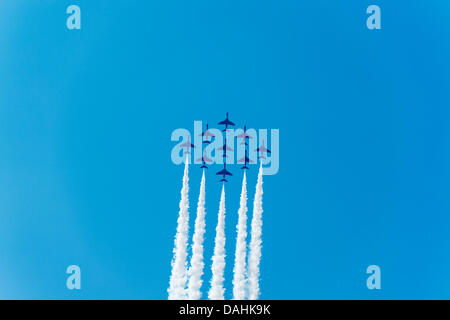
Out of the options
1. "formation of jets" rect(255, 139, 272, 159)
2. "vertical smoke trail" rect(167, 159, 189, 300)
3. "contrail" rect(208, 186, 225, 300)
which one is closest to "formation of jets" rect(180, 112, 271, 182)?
"formation of jets" rect(255, 139, 272, 159)

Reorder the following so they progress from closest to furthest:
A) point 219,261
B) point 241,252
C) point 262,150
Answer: point 219,261 < point 241,252 < point 262,150

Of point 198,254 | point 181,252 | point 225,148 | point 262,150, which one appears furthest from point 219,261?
point 262,150

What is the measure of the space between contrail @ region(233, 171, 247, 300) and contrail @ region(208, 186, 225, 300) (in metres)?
0.29

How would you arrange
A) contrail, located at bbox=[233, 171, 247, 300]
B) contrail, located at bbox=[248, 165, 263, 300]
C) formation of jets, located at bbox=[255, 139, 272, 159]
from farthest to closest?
1. formation of jets, located at bbox=[255, 139, 272, 159]
2. contrail, located at bbox=[248, 165, 263, 300]
3. contrail, located at bbox=[233, 171, 247, 300]

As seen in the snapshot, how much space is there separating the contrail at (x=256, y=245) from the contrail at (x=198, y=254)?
1085mm

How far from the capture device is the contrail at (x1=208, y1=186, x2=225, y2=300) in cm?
762

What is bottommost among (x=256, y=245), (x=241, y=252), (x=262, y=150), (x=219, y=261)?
(x=219, y=261)

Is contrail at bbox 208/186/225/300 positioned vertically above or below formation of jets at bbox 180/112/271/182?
below

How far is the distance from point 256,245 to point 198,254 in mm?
1284

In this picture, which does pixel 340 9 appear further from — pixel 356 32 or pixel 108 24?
pixel 108 24

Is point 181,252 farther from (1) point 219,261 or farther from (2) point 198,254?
(1) point 219,261

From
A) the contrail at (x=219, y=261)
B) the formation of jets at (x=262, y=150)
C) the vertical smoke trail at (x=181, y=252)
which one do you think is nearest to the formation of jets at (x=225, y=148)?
the formation of jets at (x=262, y=150)

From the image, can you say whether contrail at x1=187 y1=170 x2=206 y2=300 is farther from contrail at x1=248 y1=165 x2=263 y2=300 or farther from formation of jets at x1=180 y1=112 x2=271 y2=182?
contrail at x1=248 y1=165 x2=263 y2=300

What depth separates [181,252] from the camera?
7.96m
